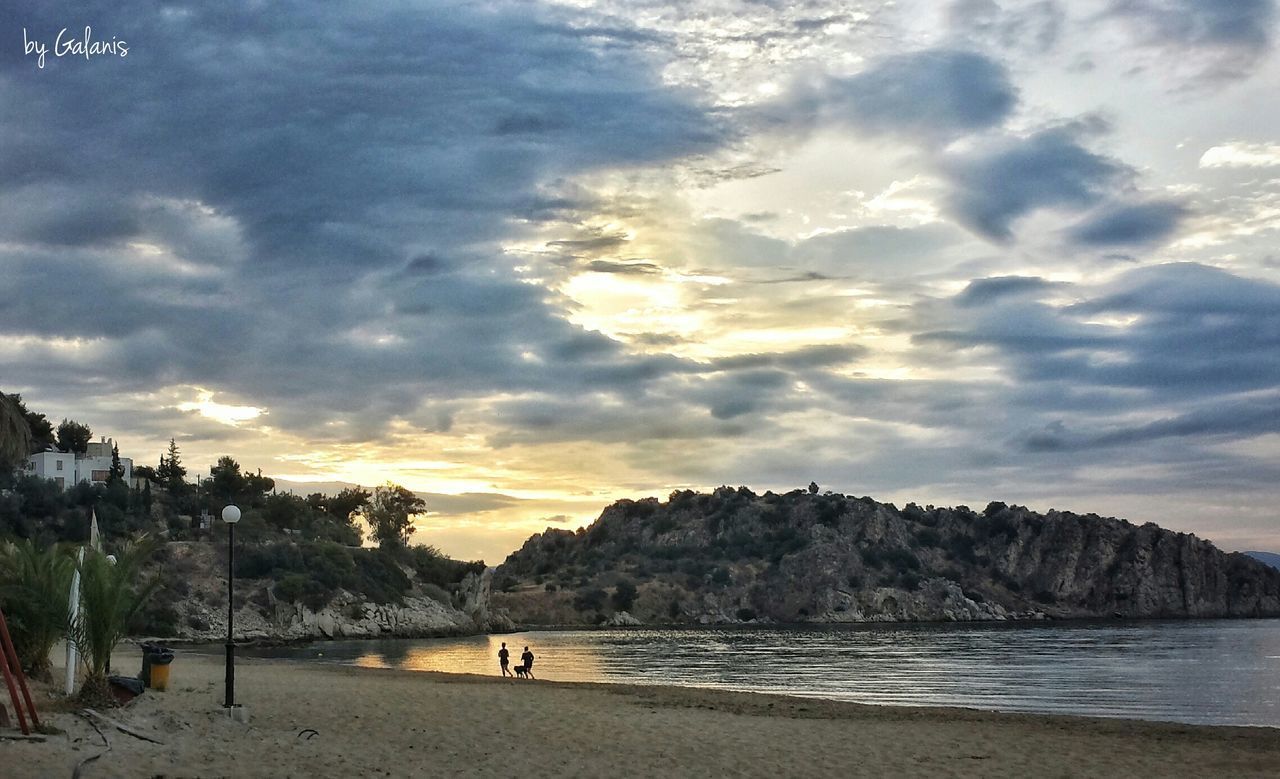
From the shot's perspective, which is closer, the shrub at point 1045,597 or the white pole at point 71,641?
the white pole at point 71,641

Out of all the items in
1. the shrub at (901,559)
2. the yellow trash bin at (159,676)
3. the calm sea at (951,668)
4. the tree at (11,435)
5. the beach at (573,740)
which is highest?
the tree at (11,435)

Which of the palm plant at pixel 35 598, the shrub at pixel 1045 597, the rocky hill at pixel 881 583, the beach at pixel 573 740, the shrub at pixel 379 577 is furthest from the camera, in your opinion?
the shrub at pixel 1045 597

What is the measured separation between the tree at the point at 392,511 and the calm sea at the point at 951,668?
52.5 meters

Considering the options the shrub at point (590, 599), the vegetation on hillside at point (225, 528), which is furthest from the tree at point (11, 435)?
the shrub at point (590, 599)

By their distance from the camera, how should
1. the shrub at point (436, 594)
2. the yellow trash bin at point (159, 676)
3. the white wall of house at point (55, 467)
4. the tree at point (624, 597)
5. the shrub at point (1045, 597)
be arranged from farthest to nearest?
1. the shrub at point (1045, 597)
2. the tree at point (624, 597)
3. the shrub at point (436, 594)
4. the white wall of house at point (55, 467)
5. the yellow trash bin at point (159, 676)

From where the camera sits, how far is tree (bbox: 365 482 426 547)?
146000mm

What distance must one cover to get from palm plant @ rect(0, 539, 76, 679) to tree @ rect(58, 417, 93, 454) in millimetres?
110763

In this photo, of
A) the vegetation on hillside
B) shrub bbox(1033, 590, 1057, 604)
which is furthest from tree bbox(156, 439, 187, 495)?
shrub bbox(1033, 590, 1057, 604)

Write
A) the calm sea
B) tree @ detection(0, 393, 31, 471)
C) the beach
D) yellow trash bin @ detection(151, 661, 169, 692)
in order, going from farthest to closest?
the calm sea
yellow trash bin @ detection(151, 661, 169, 692)
tree @ detection(0, 393, 31, 471)
the beach

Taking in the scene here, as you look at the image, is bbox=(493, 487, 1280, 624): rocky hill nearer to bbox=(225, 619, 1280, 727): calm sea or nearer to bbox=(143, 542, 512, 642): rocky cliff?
bbox=(143, 542, 512, 642): rocky cliff

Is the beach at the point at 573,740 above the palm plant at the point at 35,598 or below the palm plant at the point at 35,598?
below

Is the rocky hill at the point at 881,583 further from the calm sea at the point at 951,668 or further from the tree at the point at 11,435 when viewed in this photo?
the tree at the point at 11,435

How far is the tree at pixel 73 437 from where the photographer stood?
12200 cm

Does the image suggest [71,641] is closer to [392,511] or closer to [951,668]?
[951,668]
